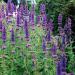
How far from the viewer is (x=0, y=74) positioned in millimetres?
4578

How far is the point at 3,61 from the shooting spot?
4.57 metres

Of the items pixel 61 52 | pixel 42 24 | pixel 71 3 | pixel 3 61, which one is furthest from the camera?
pixel 71 3

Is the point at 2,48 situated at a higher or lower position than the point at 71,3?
lower

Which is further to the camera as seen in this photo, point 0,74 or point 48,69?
point 48,69

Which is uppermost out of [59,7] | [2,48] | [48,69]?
[59,7]

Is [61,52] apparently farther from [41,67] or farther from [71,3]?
[71,3]

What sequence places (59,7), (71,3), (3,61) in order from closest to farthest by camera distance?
(3,61)
(71,3)
(59,7)

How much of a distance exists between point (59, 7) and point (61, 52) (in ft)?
5.54

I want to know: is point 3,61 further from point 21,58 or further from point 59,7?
point 59,7

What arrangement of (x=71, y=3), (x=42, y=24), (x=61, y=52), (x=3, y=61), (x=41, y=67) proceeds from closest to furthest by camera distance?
(x=3, y=61) → (x=41, y=67) → (x=61, y=52) → (x=42, y=24) → (x=71, y=3)

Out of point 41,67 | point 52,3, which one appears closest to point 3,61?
point 41,67

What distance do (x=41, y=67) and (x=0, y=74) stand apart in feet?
2.13

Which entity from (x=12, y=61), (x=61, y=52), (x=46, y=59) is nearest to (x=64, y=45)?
(x=61, y=52)

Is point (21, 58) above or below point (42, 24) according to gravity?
below
